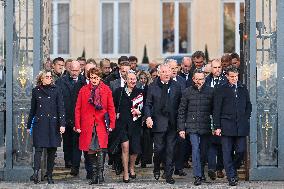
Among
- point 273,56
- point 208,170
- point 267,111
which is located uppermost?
point 273,56

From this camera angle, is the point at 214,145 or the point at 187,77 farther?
the point at 187,77

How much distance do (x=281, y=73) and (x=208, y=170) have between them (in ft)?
6.84

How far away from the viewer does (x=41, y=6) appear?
14.7 meters

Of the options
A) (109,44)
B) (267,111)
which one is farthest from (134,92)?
(109,44)

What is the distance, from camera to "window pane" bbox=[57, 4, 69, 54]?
3114cm

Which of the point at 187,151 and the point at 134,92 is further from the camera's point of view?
the point at 187,151

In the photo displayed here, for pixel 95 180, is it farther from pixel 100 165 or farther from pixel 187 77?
pixel 187 77

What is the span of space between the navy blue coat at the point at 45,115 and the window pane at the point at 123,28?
56.0ft

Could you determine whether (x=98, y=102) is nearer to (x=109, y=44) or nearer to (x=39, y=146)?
(x=39, y=146)

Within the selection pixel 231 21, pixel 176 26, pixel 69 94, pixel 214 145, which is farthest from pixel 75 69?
pixel 231 21

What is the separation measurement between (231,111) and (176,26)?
1731 cm

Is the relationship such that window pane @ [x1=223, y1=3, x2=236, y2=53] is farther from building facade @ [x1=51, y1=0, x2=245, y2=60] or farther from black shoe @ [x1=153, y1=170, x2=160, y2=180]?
black shoe @ [x1=153, y1=170, x2=160, y2=180]

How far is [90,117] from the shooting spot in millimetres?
13992

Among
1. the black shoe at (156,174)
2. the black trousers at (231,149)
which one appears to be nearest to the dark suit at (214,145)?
the black trousers at (231,149)
